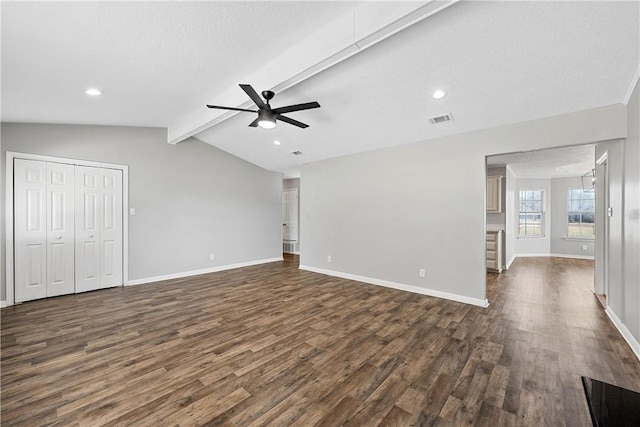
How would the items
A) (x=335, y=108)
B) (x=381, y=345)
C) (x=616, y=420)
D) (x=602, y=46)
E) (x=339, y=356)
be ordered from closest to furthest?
1. (x=616, y=420)
2. (x=602, y=46)
3. (x=339, y=356)
4. (x=381, y=345)
5. (x=335, y=108)

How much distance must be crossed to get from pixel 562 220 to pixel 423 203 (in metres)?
6.74

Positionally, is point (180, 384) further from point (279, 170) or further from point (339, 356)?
point (279, 170)

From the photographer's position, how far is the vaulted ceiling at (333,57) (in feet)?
6.68

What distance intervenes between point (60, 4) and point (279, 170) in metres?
5.49

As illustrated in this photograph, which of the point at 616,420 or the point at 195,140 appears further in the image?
the point at 195,140

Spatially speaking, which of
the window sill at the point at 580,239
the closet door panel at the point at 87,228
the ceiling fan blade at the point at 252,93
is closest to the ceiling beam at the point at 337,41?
the ceiling fan blade at the point at 252,93

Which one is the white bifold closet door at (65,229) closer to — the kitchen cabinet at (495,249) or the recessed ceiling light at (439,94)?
the recessed ceiling light at (439,94)

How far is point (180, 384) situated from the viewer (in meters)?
2.08

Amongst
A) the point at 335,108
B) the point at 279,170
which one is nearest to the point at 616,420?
the point at 335,108

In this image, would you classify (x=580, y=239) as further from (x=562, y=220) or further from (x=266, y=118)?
(x=266, y=118)

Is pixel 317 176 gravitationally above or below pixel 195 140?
below

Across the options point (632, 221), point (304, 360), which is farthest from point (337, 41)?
point (632, 221)

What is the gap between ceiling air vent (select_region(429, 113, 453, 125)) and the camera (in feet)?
11.9

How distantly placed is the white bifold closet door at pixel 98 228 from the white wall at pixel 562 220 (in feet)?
37.2
